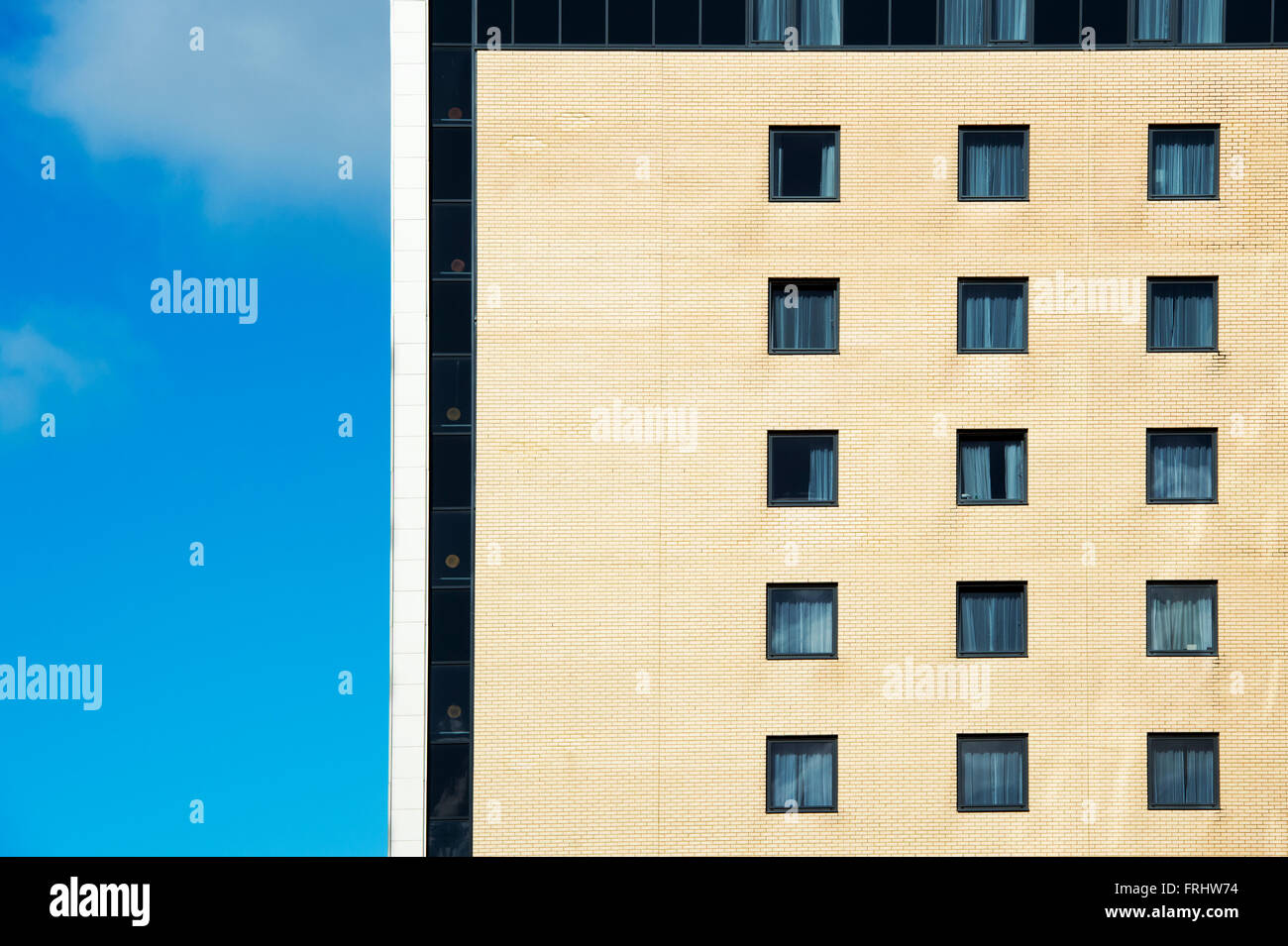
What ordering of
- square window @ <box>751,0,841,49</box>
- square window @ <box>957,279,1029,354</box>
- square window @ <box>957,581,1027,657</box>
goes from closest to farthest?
square window @ <box>957,581,1027,657</box> → square window @ <box>957,279,1029,354</box> → square window @ <box>751,0,841,49</box>

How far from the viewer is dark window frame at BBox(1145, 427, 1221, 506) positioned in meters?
22.0

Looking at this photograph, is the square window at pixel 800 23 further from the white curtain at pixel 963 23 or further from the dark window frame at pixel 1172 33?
the dark window frame at pixel 1172 33

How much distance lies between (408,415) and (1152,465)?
16.6 m

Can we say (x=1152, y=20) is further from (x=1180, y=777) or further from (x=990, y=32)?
(x=1180, y=777)

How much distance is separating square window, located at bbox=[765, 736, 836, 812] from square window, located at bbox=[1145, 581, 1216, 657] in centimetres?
755

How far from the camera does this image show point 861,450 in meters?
21.9

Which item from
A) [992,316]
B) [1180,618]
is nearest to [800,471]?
[992,316]

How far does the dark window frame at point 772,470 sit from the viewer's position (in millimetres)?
21938

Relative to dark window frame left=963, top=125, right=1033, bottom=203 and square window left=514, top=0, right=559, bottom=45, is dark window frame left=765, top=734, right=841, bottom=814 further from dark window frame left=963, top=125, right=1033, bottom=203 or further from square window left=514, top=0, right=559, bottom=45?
square window left=514, top=0, right=559, bottom=45

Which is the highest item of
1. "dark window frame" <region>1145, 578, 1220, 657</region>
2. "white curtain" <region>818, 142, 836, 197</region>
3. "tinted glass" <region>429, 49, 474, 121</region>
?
"tinted glass" <region>429, 49, 474, 121</region>

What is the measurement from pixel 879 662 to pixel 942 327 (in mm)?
7507

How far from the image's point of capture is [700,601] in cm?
2188

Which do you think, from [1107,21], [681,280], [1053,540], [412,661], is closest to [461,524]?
[412,661]

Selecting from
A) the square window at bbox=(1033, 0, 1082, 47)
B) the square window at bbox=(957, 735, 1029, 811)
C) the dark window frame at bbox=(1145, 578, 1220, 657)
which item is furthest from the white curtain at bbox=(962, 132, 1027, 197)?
the square window at bbox=(957, 735, 1029, 811)
